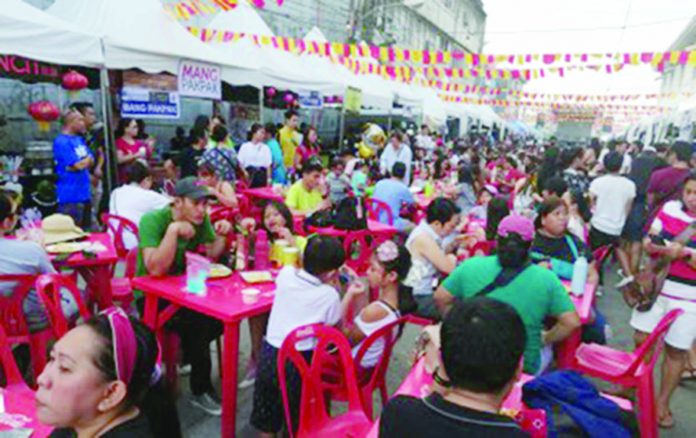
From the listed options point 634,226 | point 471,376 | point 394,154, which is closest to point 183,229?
point 471,376

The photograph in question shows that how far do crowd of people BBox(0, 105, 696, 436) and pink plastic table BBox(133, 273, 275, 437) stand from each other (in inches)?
4.6

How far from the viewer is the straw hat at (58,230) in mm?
3873

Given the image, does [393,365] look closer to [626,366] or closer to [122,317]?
[626,366]

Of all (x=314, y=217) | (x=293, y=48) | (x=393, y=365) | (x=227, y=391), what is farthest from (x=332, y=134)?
(x=227, y=391)

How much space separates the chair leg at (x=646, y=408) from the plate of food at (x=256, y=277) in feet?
7.77

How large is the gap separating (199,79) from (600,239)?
19.2 feet

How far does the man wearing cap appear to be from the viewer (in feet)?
10.3

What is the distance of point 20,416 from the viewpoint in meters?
1.79

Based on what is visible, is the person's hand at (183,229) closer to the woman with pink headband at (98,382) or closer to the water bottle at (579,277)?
the woman with pink headband at (98,382)

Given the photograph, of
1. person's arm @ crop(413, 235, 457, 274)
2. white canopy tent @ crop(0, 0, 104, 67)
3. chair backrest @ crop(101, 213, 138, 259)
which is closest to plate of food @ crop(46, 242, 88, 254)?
chair backrest @ crop(101, 213, 138, 259)

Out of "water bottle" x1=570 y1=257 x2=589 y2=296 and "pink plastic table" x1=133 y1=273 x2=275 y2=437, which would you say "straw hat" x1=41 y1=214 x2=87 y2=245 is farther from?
"water bottle" x1=570 y1=257 x2=589 y2=296

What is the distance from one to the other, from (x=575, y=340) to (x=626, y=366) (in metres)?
0.42

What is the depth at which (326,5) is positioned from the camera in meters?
18.2

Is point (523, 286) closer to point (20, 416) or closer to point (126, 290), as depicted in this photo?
point (20, 416)
